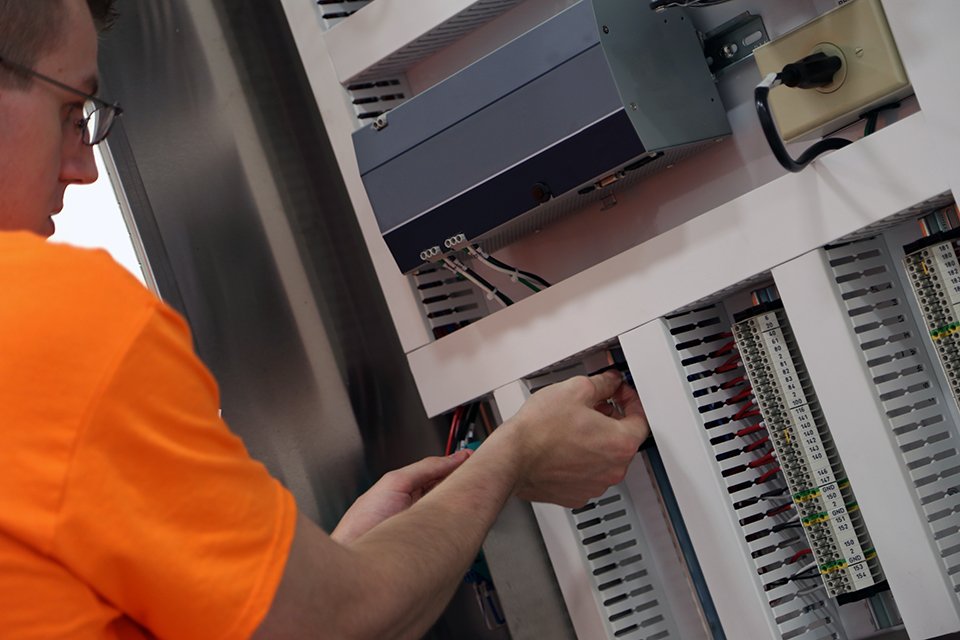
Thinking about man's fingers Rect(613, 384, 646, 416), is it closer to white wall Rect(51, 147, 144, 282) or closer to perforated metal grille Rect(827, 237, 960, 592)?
perforated metal grille Rect(827, 237, 960, 592)

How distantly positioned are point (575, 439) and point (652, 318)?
0.18m

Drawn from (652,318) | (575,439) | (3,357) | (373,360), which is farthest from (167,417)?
(373,360)

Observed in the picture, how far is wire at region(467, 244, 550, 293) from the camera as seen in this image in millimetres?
1458

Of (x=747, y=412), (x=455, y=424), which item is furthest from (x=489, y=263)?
(x=747, y=412)

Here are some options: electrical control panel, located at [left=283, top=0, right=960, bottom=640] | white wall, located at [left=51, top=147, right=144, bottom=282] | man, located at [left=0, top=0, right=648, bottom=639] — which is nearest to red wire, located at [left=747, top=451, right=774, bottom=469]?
electrical control panel, located at [left=283, top=0, right=960, bottom=640]

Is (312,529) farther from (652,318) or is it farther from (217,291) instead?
(217,291)

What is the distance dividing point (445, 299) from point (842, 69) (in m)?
0.65

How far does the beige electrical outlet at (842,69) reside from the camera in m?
1.15

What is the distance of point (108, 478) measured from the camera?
728 mm

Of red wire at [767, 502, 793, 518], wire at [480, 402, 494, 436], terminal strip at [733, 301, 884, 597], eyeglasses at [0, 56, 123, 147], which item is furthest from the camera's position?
wire at [480, 402, 494, 436]

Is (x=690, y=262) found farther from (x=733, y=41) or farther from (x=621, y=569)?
(x=621, y=569)

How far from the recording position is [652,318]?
4.35 ft

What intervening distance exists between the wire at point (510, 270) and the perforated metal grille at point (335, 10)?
0.42 meters

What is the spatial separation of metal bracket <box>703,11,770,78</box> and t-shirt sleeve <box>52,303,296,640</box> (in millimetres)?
A: 861
